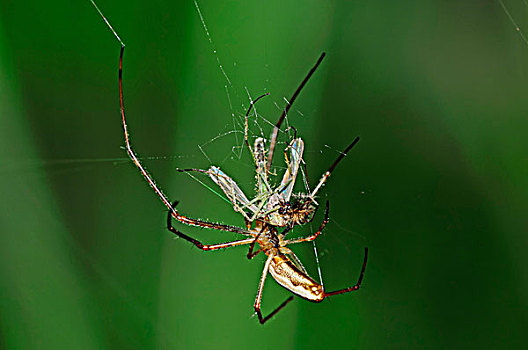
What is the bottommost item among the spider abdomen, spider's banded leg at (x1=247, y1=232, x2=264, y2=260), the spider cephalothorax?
the spider abdomen

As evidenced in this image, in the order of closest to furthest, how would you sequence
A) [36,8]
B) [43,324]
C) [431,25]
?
[36,8]
[43,324]
[431,25]

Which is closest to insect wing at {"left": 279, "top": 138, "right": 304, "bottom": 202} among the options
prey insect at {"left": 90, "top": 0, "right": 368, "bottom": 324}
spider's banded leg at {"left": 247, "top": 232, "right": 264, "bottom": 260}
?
prey insect at {"left": 90, "top": 0, "right": 368, "bottom": 324}

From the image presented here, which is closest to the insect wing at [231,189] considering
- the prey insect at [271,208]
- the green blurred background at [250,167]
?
the prey insect at [271,208]

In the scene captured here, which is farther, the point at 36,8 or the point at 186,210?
the point at 186,210

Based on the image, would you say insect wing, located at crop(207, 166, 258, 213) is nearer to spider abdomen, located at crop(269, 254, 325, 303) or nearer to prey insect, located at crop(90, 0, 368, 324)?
prey insect, located at crop(90, 0, 368, 324)

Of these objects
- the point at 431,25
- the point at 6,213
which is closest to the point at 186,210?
the point at 6,213

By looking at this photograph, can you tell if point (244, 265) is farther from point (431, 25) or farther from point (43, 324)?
point (431, 25)
